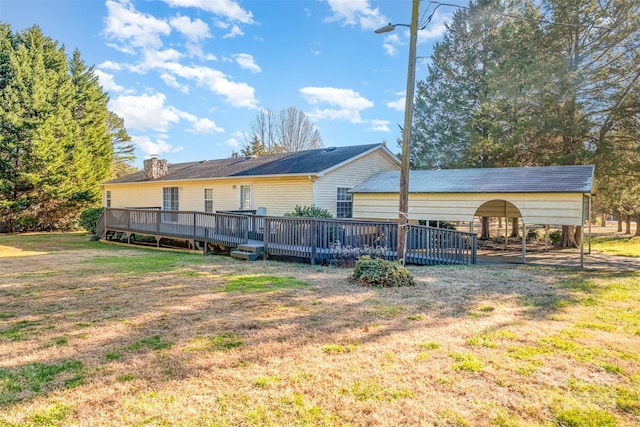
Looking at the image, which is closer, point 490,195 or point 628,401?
point 628,401

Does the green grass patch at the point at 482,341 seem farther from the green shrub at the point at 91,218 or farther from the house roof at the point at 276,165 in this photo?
the green shrub at the point at 91,218

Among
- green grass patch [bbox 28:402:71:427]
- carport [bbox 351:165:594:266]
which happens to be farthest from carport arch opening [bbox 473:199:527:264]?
green grass patch [bbox 28:402:71:427]

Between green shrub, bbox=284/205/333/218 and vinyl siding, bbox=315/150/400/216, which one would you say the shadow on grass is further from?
vinyl siding, bbox=315/150/400/216

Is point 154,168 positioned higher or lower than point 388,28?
lower

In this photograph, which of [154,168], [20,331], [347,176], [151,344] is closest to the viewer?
[151,344]

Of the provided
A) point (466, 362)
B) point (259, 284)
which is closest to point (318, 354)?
point (466, 362)

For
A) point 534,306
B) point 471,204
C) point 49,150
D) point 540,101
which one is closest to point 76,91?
point 49,150

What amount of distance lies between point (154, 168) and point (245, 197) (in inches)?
301

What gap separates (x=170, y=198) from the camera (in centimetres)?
2017

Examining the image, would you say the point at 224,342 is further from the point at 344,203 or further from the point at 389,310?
the point at 344,203

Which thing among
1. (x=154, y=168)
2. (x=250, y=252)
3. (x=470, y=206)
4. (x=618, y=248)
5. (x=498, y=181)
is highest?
(x=154, y=168)

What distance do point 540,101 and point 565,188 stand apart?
22.8ft

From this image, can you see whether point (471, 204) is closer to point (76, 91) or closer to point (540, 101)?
point (540, 101)

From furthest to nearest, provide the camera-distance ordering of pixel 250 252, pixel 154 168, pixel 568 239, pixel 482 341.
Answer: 1. pixel 154 168
2. pixel 568 239
3. pixel 250 252
4. pixel 482 341
